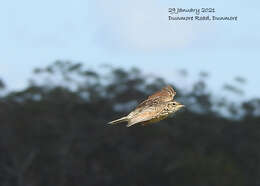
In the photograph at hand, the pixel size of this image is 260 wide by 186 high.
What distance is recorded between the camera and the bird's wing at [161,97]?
9948 mm

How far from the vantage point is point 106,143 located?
4134 centimetres

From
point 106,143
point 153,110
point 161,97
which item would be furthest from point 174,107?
point 106,143

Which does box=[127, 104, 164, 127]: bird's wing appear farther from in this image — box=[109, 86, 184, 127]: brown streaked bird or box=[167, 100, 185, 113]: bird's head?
box=[167, 100, 185, 113]: bird's head

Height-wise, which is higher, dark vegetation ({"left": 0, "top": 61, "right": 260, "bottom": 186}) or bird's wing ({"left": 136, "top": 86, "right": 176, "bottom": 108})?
bird's wing ({"left": 136, "top": 86, "right": 176, "bottom": 108})

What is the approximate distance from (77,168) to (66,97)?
476 cm

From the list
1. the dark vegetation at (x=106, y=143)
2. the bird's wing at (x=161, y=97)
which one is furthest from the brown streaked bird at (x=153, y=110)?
the dark vegetation at (x=106, y=143)

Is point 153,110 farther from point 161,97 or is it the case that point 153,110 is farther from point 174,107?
point 161,97

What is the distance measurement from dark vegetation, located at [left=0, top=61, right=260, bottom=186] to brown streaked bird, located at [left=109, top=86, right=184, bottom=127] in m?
28.4

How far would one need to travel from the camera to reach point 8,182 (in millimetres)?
37906

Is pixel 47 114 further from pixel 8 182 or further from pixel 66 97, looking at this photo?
pixel 8 182

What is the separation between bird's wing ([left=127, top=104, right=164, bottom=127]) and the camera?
9209 mm

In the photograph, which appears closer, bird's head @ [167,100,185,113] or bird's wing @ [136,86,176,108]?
bird's head @ [167,100,185,113]

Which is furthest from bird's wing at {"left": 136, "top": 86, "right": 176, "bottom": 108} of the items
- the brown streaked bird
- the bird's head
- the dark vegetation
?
the dark vegetation

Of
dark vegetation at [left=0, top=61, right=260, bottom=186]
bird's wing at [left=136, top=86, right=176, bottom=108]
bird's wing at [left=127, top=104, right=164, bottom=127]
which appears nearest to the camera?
bird's wing at [left=127, top=104, right=164, bottom=127]
